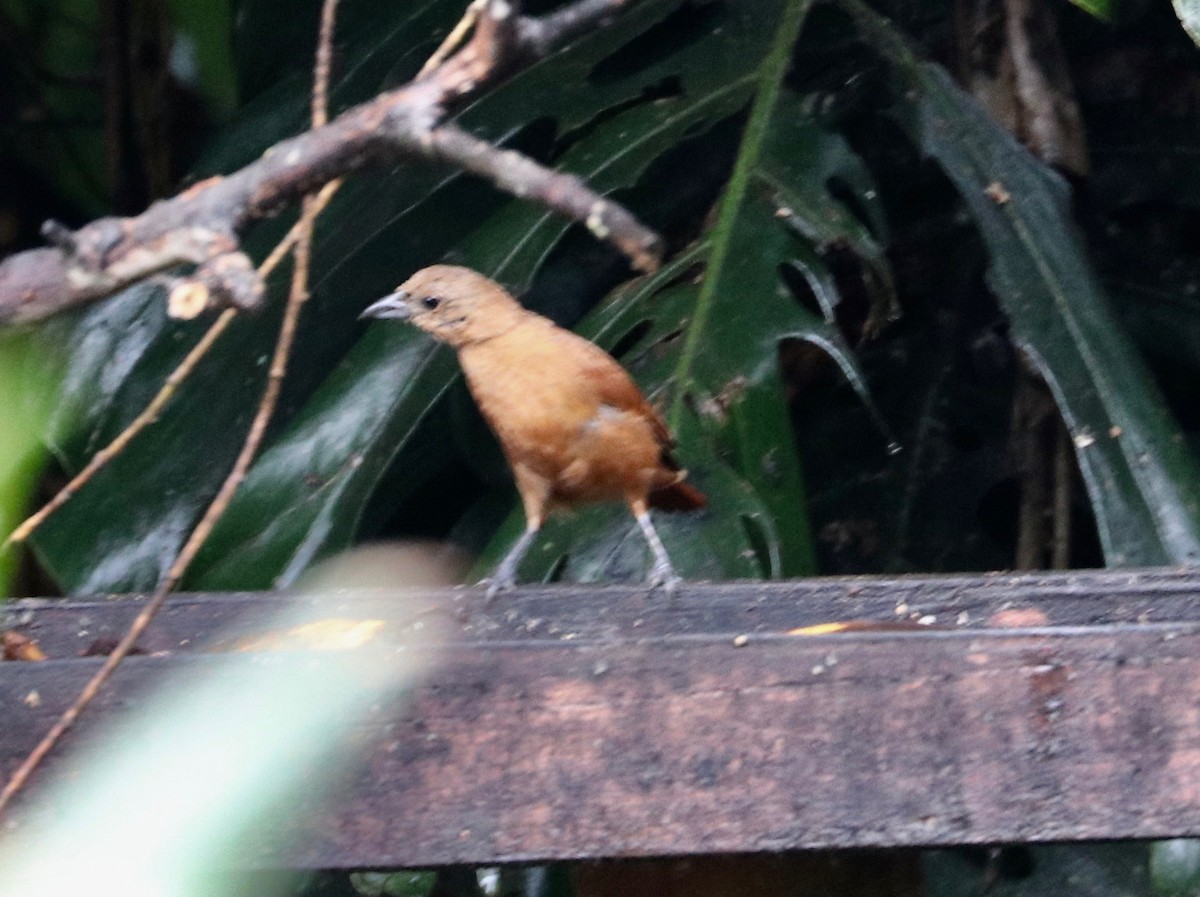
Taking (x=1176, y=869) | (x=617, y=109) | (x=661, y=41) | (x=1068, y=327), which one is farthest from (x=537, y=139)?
(x=1176, y=869)

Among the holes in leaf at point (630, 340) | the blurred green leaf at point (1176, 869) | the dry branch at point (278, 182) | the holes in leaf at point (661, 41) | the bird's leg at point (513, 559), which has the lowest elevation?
the blurred green leaf at point (1176, 869)

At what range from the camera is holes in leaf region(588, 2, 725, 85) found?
2.65m

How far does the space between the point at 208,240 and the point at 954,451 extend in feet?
7.14

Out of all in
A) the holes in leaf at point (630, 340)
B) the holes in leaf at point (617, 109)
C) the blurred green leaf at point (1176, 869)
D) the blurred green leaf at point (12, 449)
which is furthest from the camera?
the holes in leaf at point (617, 109)

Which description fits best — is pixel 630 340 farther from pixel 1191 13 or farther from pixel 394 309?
pixel 1191 13

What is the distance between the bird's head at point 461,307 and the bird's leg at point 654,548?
11.6 inches

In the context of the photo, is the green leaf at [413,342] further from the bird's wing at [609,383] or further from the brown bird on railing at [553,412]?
the bird's wing at [609,383]

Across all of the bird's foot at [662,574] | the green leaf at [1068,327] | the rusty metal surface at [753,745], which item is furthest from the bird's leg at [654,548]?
the rusty metal surface at [753,745]

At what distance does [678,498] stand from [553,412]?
0.21 meters

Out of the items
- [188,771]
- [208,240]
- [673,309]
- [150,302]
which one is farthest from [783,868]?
[150,302]

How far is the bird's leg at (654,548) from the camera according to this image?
186 cm

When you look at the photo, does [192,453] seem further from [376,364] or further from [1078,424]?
[1078,424]

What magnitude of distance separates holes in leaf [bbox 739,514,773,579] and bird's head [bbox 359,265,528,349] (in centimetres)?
40

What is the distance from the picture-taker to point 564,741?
108cm
